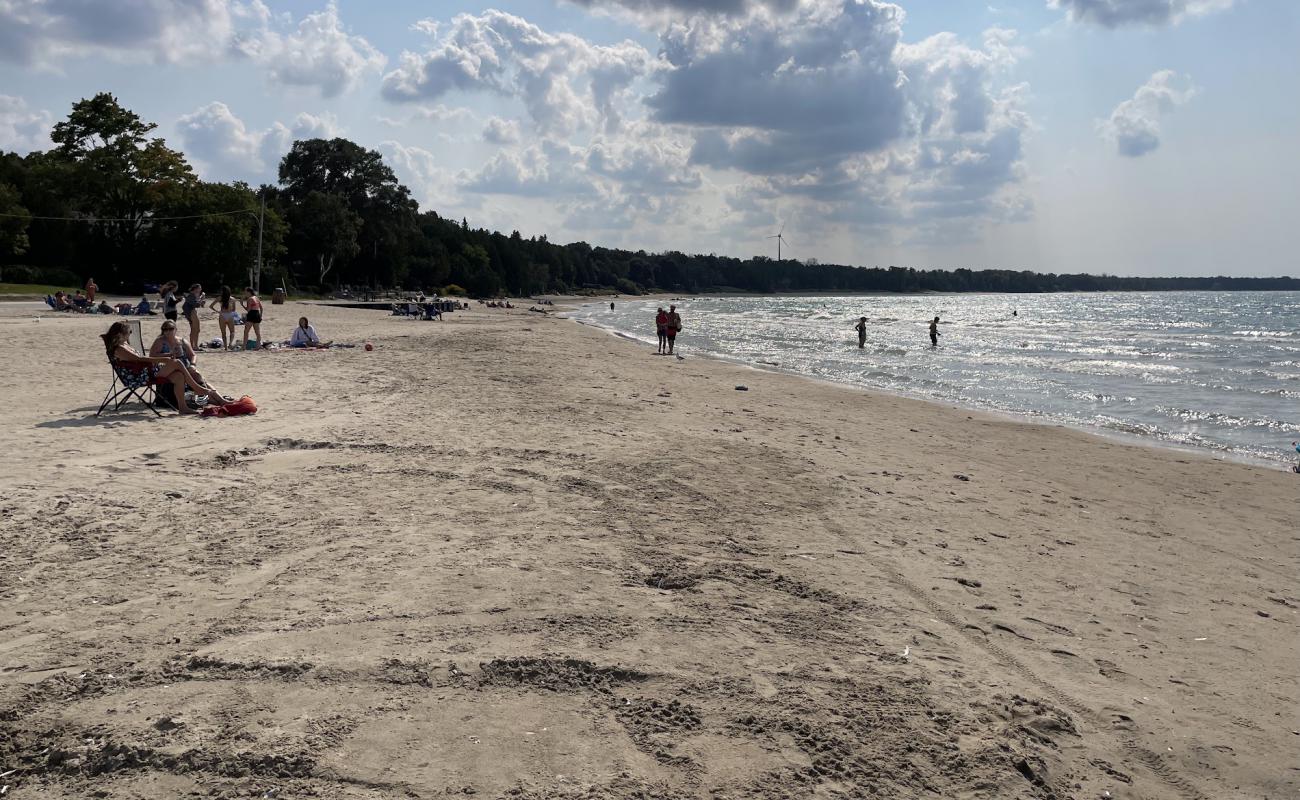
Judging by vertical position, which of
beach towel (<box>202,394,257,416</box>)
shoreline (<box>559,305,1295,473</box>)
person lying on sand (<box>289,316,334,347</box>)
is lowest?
shoreline (<box>559,305,1295,473</box>)

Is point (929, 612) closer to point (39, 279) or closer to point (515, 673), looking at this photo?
point (515, 673)

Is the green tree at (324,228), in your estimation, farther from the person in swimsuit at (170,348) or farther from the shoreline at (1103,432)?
the person in swimsuit at (170,348)

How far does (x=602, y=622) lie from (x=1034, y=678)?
2314 millimetres

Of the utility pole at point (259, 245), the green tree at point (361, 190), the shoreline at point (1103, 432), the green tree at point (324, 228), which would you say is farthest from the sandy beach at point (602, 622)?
the green tree at point (361, 190)

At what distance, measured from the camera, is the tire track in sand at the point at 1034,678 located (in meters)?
3.72

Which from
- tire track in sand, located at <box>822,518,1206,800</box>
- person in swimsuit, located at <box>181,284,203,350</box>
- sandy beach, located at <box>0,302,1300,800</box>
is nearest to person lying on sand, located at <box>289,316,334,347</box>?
person in swimsuit, located at <box>181,284,203,350</box>

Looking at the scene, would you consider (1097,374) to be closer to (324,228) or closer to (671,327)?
(671,327)

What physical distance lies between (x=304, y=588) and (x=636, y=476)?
13.2 feet

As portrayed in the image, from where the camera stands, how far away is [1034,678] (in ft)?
14.7

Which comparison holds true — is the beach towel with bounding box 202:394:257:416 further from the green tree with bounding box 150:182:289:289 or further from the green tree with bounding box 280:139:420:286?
the green tree with bounding box 280:139:420:286

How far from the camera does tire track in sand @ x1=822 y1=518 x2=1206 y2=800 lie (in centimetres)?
372

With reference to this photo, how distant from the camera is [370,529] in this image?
609 cm

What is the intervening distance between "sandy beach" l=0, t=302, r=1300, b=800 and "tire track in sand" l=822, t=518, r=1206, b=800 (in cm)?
2

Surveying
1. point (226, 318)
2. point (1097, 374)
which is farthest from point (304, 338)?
point (1097, 374)
